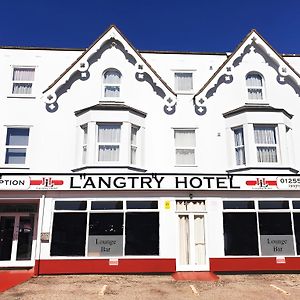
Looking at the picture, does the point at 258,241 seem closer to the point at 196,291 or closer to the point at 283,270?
the point at 283,270

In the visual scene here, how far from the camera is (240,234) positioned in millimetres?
14680

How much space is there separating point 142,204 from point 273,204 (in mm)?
5773

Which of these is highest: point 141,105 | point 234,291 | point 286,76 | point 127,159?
point 286,76

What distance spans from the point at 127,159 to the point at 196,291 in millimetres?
6497

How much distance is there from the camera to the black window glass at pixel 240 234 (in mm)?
14477

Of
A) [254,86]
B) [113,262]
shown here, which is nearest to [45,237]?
[113,262]

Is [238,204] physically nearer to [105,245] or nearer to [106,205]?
[106,205]

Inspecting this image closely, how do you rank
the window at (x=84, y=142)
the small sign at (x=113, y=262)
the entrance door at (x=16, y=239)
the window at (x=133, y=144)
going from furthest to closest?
the window at (x=133, y=144) < the window at (x=84, y=142) < the entrance door at (x=16, y=239) < the small sign at (x=113, y=262)

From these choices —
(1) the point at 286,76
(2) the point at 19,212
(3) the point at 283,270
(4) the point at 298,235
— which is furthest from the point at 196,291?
(1) the point at 286,76

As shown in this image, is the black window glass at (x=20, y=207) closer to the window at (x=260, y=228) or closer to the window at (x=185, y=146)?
the window at (x=185, y=146)

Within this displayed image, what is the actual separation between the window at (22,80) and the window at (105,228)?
620 centimetres

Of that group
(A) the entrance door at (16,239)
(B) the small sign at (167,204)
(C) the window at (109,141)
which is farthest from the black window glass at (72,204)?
(B) the small sign at (167,204)

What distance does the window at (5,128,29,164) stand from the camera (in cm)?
1608

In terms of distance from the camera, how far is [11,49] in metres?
17.6
